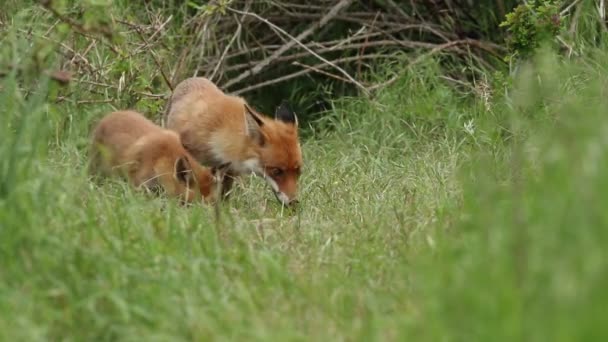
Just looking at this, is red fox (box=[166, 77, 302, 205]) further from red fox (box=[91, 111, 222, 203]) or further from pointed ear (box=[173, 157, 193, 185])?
pointed ear (box=[173, 157, 193, 185])

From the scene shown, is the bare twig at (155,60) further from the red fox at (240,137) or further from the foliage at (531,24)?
the foliage at (531,24)

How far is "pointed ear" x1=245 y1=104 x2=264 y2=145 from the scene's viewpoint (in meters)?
8.33

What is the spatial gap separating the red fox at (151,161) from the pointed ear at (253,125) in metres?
0.41

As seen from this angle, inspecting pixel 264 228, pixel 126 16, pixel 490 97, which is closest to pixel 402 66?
pixel 490 97

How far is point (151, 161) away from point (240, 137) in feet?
2.37

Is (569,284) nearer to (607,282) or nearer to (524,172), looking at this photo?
(607,282)

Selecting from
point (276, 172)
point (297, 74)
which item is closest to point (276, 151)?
point (276, 172)

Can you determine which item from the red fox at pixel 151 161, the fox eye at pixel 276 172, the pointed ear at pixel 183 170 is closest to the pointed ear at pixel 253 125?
the fox eye at pixel 276 172

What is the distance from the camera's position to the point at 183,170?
8.01m

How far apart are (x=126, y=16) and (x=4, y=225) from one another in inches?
235

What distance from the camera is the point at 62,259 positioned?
4.81m

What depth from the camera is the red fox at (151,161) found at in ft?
26.3

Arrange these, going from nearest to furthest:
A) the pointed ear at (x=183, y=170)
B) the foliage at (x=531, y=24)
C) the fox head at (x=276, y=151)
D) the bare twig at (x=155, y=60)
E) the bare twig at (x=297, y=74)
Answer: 1. the pointed ear at (x=183, y=170)
2. the fox head at (x=276, y=151)
3. the foliage at (x=531, y=24)
4. the bare twig at (x=155, y=60)
5. the bare twig at (x=297, y=74)

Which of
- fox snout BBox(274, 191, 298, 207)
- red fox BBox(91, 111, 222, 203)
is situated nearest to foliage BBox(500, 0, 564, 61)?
fox snout BBox(274, 191, 298, 207)
